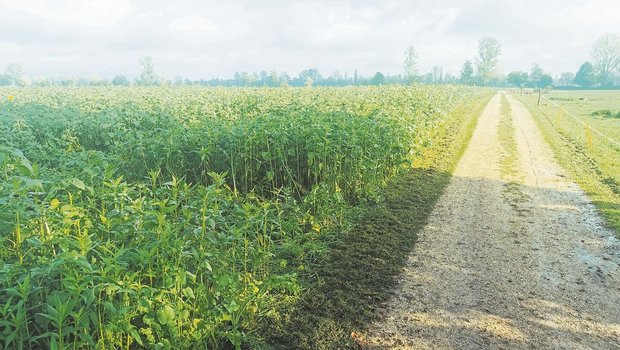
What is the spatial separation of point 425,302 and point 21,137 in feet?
32.1

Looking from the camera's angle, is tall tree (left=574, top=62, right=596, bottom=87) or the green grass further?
tall tree (left=574, top=62, right=596, bottom=87)

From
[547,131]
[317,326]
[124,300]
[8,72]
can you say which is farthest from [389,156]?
[8,72]

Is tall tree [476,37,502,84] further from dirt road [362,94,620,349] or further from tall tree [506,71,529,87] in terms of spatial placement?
dirt road [362,94,620,349]

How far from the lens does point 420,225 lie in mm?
8289

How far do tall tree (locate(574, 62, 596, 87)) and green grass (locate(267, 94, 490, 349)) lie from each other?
121741 millimetres

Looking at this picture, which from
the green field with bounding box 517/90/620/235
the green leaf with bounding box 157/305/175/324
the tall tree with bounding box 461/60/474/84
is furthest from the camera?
the tall tree with bounding box 461/60/474/84

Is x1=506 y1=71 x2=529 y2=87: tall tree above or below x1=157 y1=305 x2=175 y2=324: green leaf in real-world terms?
above

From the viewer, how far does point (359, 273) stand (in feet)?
20.6

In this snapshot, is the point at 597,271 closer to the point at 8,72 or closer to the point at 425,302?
the point at 425,302

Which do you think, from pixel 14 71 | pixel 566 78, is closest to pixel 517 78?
pixel 566 78

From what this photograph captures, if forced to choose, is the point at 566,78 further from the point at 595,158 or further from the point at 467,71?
the point at 595,158

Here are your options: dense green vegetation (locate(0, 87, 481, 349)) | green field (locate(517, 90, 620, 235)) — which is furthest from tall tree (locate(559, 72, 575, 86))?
dense green vegetation (locate(0, 87, 481, 349))

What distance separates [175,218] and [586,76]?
13236 cm

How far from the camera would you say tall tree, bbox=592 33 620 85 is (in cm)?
10769
